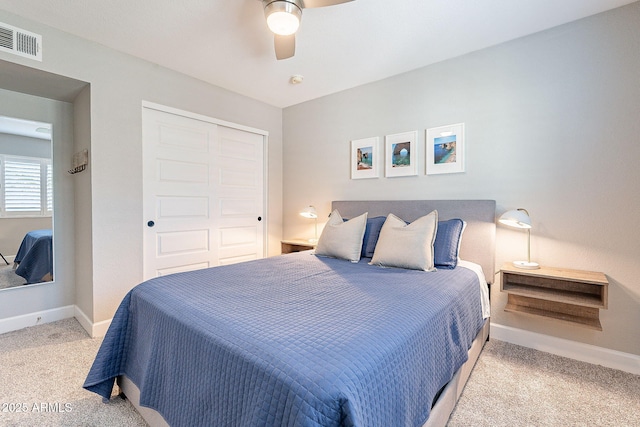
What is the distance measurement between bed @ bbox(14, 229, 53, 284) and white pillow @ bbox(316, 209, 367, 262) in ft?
8.54

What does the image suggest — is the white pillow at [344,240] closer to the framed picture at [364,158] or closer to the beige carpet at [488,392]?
the framed picture at [364,158]

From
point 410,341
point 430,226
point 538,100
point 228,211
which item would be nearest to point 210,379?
point 410,341

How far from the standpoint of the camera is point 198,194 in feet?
10.6

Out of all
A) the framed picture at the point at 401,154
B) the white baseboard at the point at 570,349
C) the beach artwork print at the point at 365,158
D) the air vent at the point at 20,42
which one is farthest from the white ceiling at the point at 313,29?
the white baseboard at the point at 570,349

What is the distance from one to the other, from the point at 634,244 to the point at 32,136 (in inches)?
197

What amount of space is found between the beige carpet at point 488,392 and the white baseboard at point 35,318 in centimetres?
30

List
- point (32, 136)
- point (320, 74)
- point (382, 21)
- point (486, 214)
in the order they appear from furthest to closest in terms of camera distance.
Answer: point (320, 74), point (32, 136), point (486, 214), point (382, 21)

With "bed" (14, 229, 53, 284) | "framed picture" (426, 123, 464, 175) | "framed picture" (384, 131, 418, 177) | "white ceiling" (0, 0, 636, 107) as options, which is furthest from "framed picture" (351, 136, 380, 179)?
"bed" (14, 229, 53, 284)

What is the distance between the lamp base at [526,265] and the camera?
2197mm

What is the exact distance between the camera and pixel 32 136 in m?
Answer: 2.74

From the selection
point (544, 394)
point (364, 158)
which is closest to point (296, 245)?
point (364, 158)

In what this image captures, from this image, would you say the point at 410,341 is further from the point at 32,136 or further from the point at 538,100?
the point at 32,136

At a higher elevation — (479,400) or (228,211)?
(228,211)

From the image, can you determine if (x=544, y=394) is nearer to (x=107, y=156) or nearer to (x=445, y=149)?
(x=445, y=149)
